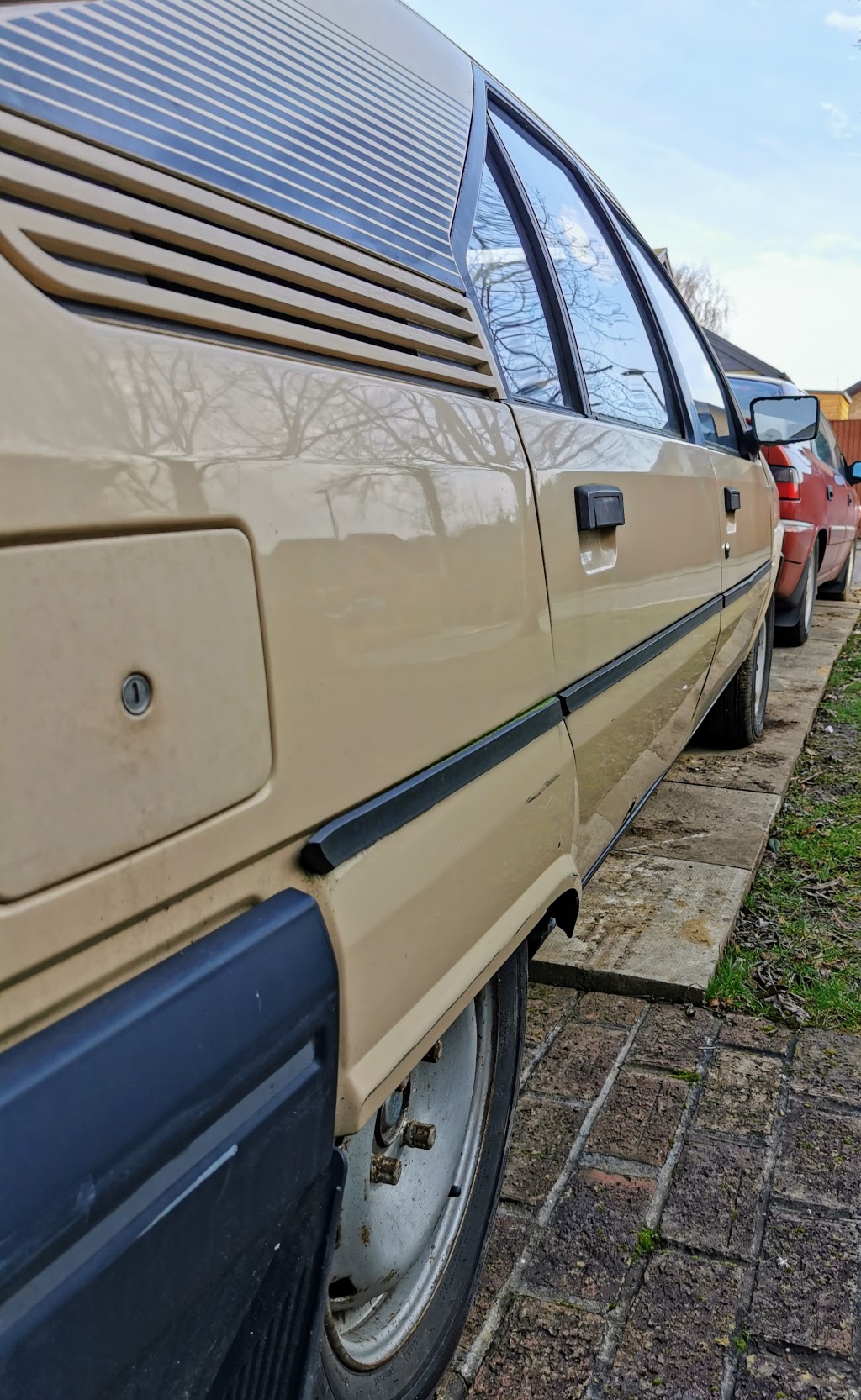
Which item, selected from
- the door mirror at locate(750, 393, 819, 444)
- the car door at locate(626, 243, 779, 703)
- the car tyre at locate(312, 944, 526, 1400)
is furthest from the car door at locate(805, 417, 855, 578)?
the car tyre at locate(312, 944, 526, 1400)

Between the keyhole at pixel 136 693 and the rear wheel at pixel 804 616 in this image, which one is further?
the rear wheel at pixel 804 616

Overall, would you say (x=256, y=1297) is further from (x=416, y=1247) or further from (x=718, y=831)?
(x=718, y=831)

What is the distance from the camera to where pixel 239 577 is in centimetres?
95

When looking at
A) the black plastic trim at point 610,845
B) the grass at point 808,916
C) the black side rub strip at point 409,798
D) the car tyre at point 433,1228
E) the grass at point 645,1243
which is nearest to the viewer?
the black side rub strip at point 409,798

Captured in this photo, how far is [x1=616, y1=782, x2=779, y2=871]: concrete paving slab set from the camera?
3961 mm

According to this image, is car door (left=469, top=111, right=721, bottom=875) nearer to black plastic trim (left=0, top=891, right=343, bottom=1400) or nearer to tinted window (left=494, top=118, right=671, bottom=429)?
tinted window (left=494, top=118, right=671, bottom=429)

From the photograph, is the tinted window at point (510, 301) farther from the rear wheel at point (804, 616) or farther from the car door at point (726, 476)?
the rear wheel at point (804, 616)

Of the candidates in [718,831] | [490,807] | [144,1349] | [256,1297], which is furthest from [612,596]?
[718,831]

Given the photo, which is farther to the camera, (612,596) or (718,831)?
(718,831)

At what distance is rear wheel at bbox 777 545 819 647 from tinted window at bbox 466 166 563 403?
6.09 metres

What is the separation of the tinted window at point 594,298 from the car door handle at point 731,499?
2.11 ft

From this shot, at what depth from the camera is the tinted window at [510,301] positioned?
178 cm

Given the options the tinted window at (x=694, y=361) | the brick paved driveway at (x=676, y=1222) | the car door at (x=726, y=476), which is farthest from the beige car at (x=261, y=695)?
the car door at (x=726, y=476)

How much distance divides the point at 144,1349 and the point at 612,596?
60.6 inches
